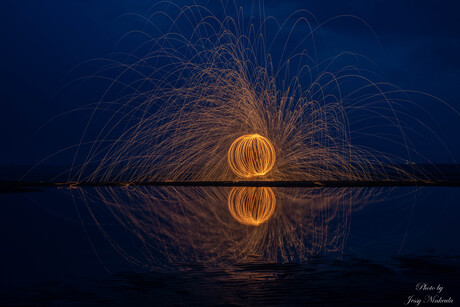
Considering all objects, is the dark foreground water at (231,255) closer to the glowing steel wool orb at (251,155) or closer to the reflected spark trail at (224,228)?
the reflected spark trail at (224,228)

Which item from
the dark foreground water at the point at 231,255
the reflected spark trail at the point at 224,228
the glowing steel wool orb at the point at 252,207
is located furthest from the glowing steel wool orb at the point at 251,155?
Answer: the dark foreground water at the point at 231,255

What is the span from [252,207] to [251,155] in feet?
32.0

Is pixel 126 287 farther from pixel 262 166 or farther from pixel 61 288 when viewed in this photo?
pixel 262 166

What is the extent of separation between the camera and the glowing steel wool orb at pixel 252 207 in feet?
37.7

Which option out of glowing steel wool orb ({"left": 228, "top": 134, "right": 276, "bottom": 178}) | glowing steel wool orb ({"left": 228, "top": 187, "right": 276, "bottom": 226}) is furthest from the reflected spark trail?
glowing steel wool orb ({"left": 228, "top": 134, "right": 276, "bottom": 178})

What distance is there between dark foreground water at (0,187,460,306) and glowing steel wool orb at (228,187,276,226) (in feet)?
0.20

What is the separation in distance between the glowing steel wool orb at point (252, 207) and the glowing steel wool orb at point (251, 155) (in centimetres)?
479

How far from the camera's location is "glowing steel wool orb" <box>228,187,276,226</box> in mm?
11500

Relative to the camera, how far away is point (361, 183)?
24.9m

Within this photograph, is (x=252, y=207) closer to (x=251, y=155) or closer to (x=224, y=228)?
(x=224, y=228)

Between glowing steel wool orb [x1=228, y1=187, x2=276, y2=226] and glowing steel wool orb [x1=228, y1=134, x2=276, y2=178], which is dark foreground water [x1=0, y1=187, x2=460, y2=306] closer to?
glowing steel wool orb [x1=228, y1=187, x2=276, y2=226]

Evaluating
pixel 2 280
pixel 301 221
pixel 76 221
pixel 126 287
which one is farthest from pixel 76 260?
pixel 301 221

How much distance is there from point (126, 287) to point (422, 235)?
6.56m

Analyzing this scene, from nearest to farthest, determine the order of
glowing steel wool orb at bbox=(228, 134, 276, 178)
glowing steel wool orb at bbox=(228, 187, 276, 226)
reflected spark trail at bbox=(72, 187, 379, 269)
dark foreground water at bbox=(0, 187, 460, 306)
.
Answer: dark foreground water at bbox=(0, 187, 460, 306) < reflected spark trail at bbox=(72, 187, 379, 269) < glowing steel wool orb at bbox=(228, 187, 276, 226) < glowing steel wool orb at bbox=(228, 134, 276, 178)
